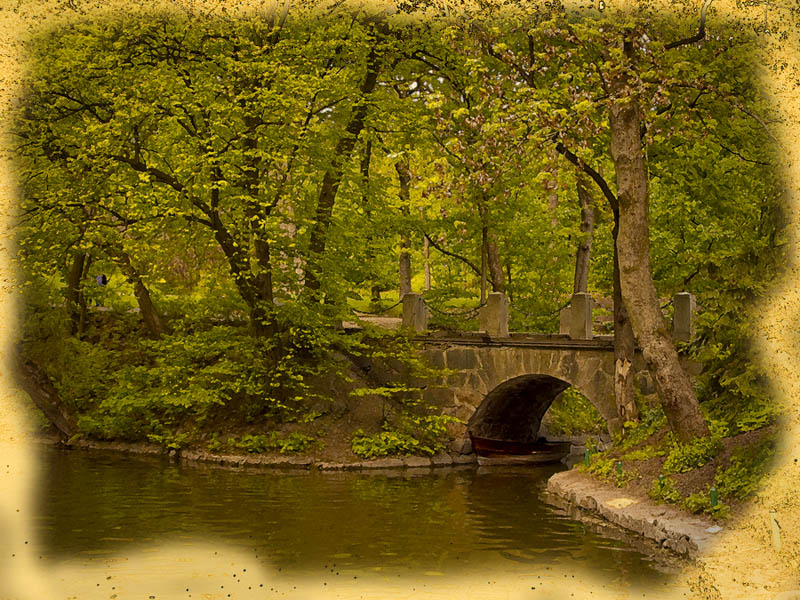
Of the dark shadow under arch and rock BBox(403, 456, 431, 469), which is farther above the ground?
the dark shadow under arch

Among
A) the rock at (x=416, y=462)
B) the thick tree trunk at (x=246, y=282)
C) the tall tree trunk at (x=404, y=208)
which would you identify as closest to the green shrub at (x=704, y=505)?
the rock at (x=416, y=462)

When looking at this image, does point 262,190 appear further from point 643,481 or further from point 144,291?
point 643,481

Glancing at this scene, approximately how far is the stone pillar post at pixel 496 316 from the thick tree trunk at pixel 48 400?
444 inches

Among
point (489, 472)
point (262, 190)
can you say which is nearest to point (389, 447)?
point (489, 472)

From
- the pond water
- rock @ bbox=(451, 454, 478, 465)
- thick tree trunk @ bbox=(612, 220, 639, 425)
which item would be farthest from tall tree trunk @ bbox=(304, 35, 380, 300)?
thick tree trunk @ bbox=(612, 220, 639, 425)

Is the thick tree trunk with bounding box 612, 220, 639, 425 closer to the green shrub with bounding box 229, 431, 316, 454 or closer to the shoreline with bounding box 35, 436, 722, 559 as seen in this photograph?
the shoreline with bounding box 35, 436, 722, 559

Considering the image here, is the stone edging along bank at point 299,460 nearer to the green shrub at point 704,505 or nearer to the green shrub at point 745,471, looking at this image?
the green shrub at point 704,505

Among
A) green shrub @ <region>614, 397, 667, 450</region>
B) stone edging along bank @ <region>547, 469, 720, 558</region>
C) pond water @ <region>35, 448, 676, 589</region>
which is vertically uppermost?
green shrub @ <region>614, 397, 667, 450</region>

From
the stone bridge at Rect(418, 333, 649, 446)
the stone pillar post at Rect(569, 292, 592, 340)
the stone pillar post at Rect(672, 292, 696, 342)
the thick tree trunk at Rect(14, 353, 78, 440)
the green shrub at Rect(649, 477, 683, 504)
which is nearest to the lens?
the green shrub at Rect(649, 477, 683, 504)

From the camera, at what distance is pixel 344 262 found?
81.5 ft

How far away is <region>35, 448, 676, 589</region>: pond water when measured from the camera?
14.3 meters

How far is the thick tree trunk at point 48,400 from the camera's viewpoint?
27.0m

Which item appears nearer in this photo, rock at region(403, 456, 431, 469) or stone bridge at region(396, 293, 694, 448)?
stone bridge at region(396, 293, 694, 448)

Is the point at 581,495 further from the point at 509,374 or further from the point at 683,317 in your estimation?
the point at 509,374
